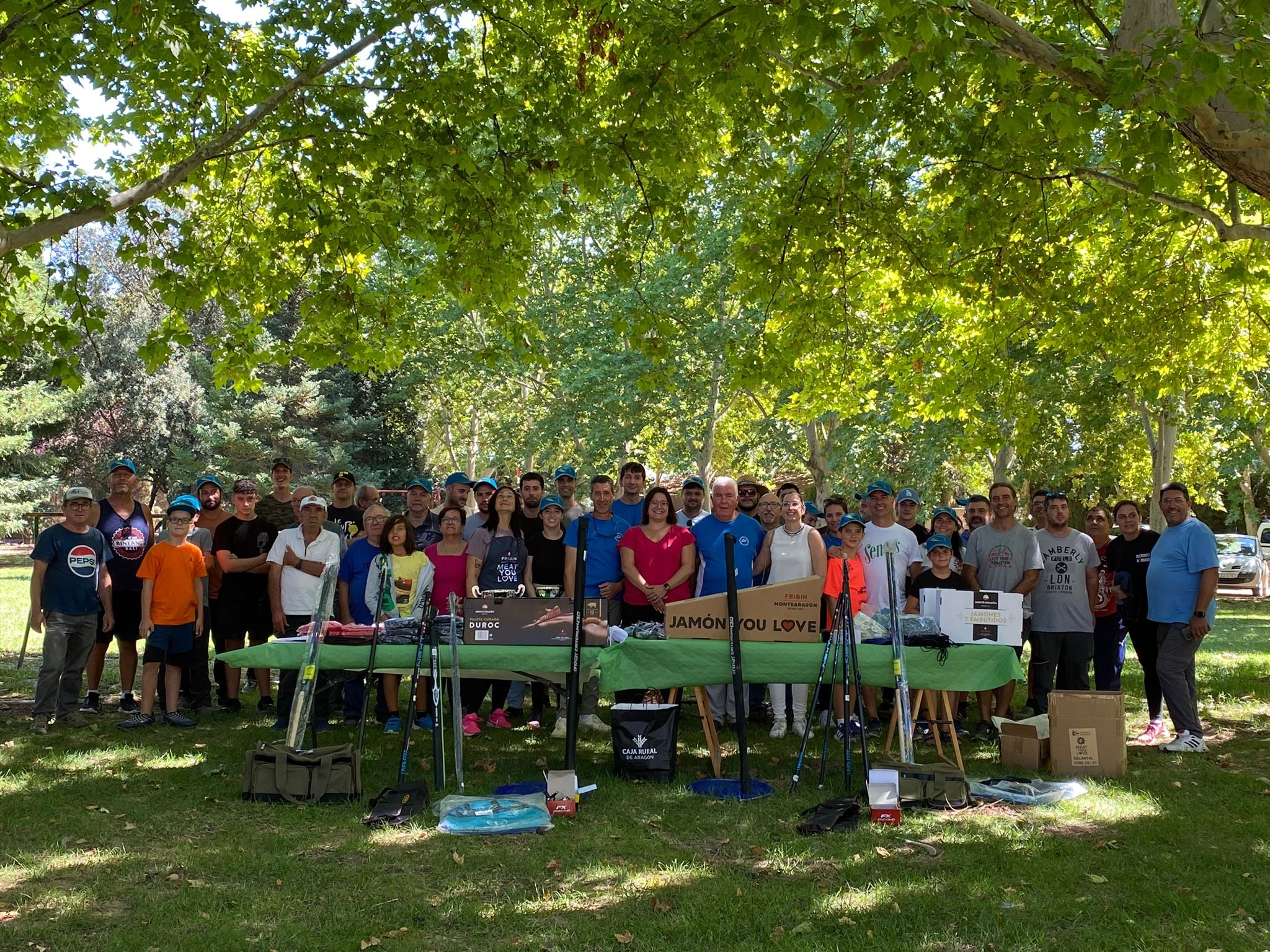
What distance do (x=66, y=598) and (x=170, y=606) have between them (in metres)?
0.78

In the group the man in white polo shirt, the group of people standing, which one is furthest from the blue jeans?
the man in white polo shirt

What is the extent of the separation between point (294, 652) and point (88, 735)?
251cm

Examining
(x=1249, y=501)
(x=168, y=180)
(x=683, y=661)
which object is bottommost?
(x=683, y=661)

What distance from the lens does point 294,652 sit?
6.96 metres

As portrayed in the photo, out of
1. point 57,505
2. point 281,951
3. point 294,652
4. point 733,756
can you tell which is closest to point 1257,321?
point 733,756

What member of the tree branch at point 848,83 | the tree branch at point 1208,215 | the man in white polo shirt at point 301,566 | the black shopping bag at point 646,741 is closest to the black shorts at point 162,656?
the man in white polo shirt at point 301,566

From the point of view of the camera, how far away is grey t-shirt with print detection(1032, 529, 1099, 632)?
8.58m

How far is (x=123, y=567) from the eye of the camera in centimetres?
891

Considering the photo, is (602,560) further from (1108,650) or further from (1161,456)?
(1161,456)

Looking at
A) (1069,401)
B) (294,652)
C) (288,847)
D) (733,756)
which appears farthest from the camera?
(1069,401)

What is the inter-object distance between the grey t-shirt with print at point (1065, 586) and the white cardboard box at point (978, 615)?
62.2 inches

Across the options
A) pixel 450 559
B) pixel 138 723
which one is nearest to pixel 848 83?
pixel 450 559

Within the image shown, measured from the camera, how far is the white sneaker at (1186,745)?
816cm

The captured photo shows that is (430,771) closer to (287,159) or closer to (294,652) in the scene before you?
(294,652)
